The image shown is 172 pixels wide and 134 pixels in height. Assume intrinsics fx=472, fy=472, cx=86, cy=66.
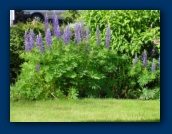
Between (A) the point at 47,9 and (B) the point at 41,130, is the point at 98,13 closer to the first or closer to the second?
(A) the point at 47,9

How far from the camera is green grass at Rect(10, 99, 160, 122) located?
4.74 m

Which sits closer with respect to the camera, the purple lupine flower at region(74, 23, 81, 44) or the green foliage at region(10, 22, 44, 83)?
the green foliage at region(10, 22, 44, 83)

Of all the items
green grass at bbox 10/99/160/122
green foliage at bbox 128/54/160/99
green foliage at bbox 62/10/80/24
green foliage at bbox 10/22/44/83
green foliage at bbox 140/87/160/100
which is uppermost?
green foliage at bbox 62/10/80/24

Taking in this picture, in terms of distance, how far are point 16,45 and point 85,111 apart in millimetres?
975

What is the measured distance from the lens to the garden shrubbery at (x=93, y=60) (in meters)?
4.86

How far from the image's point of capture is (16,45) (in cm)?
482

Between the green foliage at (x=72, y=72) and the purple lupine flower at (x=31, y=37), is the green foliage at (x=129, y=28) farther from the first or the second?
the purple lupine flower at (x=31, y=37)

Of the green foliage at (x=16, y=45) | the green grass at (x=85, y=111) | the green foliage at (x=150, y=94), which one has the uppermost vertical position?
the green foliage at (x=16, y=45)

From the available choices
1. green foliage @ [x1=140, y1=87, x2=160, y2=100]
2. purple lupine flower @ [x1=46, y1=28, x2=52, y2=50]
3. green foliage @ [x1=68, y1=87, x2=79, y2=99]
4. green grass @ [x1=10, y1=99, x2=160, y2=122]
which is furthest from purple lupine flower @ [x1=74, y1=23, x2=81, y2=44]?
green foliage @ [x1=140, y1=87, x2=160, y2=100]

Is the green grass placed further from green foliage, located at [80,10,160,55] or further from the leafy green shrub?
green foliage, located at [80,10,160,55]

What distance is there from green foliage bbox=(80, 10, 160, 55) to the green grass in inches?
23.5

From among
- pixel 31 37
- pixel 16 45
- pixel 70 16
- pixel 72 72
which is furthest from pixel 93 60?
pixel 16 45

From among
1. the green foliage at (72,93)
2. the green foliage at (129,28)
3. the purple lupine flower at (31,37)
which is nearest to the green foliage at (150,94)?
the green foliage at (129,28)

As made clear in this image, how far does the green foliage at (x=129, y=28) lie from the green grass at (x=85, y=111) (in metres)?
0.60
